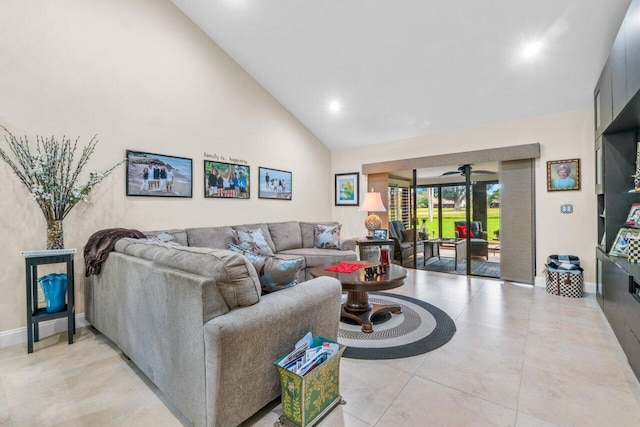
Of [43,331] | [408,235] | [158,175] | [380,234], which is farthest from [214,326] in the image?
[408,235]

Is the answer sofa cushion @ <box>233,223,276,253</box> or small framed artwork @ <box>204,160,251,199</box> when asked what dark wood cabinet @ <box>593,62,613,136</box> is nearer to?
sofa cushion @ <box>233,223,276,253</box>

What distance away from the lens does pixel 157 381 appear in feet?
5.79

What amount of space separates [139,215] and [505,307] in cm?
438

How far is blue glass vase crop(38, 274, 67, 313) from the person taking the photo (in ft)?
8.43

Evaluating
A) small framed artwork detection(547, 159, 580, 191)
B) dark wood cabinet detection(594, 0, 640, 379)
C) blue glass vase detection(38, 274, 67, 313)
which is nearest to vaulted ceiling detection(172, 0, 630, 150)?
dark wood cabinet detection(594, 0, 640, 379)

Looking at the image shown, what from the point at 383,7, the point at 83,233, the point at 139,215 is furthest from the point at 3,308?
the point at 383,7

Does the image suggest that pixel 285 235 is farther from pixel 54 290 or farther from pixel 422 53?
pixel 422 53

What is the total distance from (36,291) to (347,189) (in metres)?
4.88

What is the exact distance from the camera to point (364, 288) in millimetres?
2482

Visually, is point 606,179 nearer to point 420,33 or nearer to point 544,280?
point 544,280

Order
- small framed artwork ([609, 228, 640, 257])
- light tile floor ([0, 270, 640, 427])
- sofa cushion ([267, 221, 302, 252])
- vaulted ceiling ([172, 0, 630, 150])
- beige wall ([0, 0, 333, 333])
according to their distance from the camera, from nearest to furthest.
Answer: light tile floor ([0, 270, 640, 427]) < beige wall ([0, 0, 333, 333]) < small framed artwork ([609, 228, 640, 257]) < vaulted ceiling ([172, 0, 630, 150]) < sofa cushion ([267, 221, 302, 252])

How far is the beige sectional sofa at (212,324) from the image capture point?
1378mm

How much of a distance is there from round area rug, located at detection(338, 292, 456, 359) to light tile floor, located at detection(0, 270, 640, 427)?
91mm

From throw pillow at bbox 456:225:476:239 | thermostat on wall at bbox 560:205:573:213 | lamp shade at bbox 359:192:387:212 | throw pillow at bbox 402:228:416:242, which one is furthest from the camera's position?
throw pillow at bbox 402:228:416:242
